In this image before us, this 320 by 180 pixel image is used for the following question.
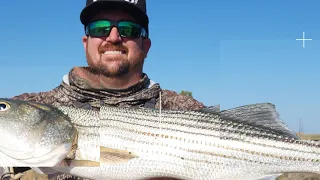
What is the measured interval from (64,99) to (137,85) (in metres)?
1.09

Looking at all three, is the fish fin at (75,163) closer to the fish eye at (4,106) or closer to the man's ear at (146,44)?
the fish eye at (4,106)

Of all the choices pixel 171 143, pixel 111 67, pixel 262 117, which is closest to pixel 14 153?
pixel 171 143

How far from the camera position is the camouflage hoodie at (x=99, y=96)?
6.31 m

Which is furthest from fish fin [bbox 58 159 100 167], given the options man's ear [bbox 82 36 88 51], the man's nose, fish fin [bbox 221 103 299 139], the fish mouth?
man's ear [bbox 82 36 88 51]

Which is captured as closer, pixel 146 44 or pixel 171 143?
pixel 171 143

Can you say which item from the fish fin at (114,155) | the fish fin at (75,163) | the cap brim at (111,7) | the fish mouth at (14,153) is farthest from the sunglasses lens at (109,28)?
the fish mouth at (14,153)

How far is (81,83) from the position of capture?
6.39 meters

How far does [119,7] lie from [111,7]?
125 mm

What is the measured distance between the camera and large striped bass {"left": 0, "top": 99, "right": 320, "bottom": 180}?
4672 millimetres

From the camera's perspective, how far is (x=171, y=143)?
4.79 m

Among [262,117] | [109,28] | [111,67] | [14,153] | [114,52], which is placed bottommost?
[14,153]

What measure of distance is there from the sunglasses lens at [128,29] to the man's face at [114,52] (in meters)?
0.06

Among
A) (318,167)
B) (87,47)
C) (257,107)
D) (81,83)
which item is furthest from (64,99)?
(318,167)

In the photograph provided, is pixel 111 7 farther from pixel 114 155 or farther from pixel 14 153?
pixel 14 153
